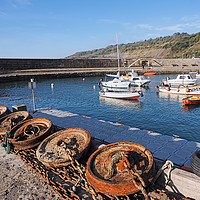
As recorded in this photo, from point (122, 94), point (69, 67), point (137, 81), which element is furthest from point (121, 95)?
point (69, 67)

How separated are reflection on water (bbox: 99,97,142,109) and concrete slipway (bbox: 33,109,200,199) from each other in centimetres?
1194

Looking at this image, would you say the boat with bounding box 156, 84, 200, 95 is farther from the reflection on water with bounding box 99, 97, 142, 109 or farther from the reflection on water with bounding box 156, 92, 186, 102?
the reflection on water with bounding box 99, 97, 142, 109

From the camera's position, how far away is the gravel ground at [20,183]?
4062 mm

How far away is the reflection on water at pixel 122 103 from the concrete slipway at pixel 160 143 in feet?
39.2

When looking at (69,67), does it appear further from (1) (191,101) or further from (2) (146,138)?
(2) (146,138)

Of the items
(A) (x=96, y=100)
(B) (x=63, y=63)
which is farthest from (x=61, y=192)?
(B) (x=63, y=63)

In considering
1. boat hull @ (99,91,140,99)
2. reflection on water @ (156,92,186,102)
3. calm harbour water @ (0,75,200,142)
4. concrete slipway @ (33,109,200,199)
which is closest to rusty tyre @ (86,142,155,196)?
concrete slipway @ (33,109,200,199)

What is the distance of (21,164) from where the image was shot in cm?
535

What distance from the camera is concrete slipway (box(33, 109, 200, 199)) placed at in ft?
12.2

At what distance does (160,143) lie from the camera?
777cm

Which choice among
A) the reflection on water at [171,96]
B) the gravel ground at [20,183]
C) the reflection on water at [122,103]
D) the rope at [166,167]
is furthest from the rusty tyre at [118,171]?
the reflection on water at [171,96]

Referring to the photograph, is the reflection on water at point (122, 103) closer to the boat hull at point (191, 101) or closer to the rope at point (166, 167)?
the boat hull at point (191, 101)

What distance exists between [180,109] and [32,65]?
57200 millimetres

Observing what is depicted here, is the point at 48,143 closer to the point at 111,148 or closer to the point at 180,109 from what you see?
the point at 111,148
